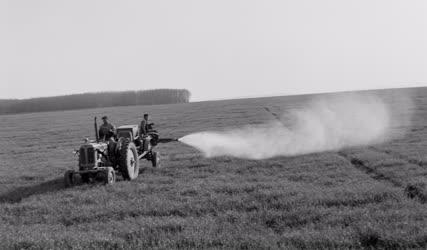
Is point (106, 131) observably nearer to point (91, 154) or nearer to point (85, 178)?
point (85, 178)

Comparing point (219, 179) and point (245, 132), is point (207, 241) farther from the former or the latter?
point (245, 132)

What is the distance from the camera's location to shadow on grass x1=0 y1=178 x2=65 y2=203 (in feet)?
39.6

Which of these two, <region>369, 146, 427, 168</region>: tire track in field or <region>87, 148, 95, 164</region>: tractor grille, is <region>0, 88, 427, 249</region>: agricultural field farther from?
<region>87, 148, 95, 164</region>: tractor grille

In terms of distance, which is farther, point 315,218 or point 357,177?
point 357,177

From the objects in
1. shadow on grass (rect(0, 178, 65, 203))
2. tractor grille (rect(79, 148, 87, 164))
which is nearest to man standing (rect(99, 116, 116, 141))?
tractor grille (rect(79, 148, 87, 164))

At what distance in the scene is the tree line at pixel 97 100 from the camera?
98125 millimetres

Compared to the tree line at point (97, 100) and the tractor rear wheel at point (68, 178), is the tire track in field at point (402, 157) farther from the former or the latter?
the tree line at point (97, 100)

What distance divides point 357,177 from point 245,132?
15546 mm

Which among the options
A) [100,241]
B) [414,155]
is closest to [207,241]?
[100,241]

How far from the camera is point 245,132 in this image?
90.5 feet

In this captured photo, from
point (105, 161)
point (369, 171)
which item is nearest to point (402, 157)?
point (369, 171)

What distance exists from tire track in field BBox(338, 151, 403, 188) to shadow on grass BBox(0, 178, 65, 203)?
8.58 m

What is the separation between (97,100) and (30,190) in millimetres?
93769

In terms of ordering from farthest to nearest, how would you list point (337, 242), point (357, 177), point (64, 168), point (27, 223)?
1. point (64, 168)
2. point (357, 177)
3. point (27, 223)
4. point (337, 242)
